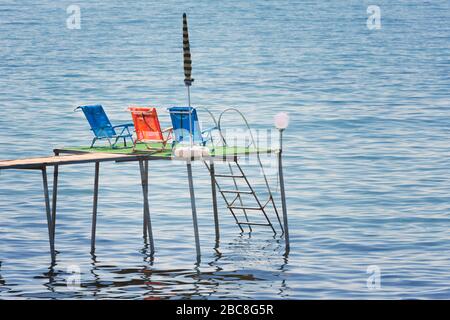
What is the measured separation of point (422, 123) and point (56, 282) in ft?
141

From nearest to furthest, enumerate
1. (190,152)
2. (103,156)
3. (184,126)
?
(190,152)
(103,156)
(184,126)

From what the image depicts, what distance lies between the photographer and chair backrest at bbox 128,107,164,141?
27547 mm

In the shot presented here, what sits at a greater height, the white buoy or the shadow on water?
the white buoy

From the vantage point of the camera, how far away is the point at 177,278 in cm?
2723

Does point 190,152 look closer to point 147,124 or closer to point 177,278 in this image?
point 147,124

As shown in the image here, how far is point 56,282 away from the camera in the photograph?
26766 millimetres

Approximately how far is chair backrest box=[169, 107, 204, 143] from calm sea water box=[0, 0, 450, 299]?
273cm

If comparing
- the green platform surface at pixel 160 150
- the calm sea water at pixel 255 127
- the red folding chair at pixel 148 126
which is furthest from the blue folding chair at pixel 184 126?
the calm sea water at pixel 255 127

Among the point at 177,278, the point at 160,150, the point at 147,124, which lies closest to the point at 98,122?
the point at 147,124

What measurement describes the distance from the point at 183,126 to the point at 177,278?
305cm

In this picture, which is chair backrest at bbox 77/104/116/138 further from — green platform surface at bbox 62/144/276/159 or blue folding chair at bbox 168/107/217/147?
blue folding chair at bbox 168/107/217/147

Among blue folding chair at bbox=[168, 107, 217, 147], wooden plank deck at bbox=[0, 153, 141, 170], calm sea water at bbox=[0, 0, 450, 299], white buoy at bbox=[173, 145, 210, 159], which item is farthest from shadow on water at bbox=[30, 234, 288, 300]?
blue folding chair at bbox=[168, 107, 217, 147]

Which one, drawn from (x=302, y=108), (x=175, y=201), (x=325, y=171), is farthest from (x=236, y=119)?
(x=175, y=201)
